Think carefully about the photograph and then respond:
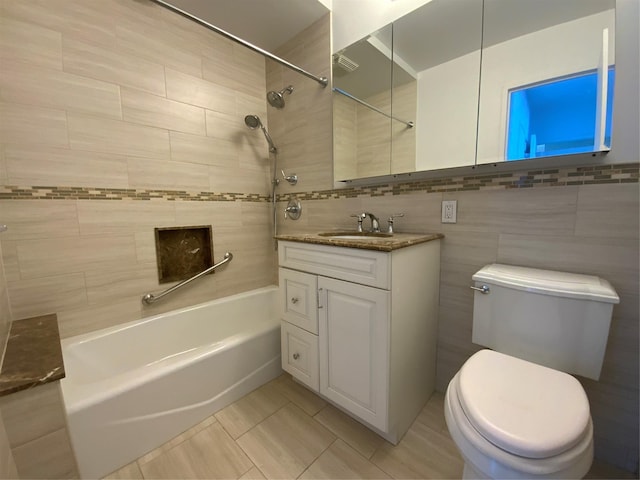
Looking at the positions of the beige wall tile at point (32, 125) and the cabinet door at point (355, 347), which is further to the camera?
the beige wall tile at point (32, 125)

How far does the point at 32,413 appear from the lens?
85cm

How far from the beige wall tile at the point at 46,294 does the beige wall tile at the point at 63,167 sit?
0.48 m

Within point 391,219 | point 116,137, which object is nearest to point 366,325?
point 391,219

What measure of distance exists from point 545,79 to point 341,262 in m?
1.09

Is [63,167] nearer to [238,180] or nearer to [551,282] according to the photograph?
[238,180]

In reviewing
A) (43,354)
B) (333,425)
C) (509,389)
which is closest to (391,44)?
(509,389)

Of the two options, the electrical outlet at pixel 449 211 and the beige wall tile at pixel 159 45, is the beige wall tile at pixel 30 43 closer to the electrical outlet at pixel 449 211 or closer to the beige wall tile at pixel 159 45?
the beige wall tile at pixel 159 45

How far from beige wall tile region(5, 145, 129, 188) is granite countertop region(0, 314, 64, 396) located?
2.22 feet

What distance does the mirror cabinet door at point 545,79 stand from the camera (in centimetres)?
95

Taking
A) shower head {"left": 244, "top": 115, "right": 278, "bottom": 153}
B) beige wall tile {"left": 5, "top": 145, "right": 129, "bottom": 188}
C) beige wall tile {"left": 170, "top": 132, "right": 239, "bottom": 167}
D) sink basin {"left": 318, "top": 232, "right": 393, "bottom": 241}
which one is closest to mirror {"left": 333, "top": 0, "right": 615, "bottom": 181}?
sink basin {"left": 318, "top": 232, "right": 393, "bottom": 241}

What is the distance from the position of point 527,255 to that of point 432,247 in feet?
1.24

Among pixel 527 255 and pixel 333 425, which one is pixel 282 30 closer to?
pixel 527 255

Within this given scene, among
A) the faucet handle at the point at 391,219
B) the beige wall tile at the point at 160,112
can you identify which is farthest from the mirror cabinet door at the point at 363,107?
the beige wall tile at the point at 160,112

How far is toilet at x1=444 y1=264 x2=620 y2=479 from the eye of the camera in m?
0.62
